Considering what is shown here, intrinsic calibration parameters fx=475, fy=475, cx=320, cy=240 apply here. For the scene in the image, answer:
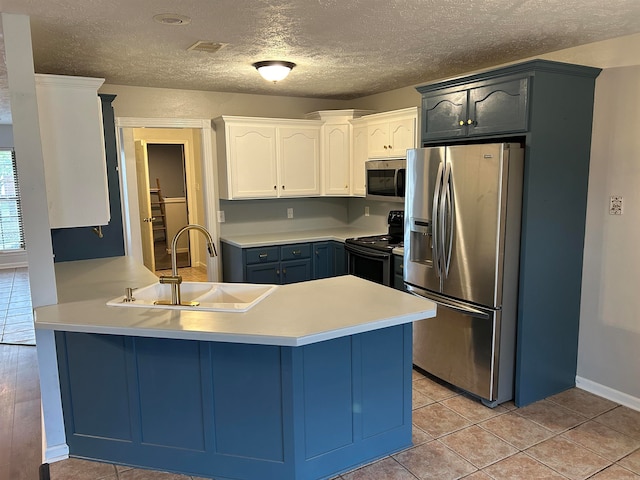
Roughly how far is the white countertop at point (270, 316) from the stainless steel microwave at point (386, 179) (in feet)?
5.45

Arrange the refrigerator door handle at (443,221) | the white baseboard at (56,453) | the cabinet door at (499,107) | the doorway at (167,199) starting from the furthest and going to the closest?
the doorway at (167,199), the refrigerator door handle at (443,221), the cabinet door at (499,107), the white baseboard at (56,453)

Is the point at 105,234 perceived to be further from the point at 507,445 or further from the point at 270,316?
the point at 507,445

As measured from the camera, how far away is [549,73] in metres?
2.82

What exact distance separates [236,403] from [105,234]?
2.27m

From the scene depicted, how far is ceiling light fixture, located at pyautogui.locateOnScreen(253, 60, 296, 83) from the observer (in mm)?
3357

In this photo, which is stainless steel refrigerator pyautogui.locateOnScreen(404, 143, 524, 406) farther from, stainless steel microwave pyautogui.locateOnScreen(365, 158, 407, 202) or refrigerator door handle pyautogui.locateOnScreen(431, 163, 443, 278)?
stainless steel microwave pyautogui.locateOnScreen(365, 158, 407, 202)

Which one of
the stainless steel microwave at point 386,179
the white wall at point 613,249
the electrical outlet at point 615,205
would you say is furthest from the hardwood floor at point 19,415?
the electrical outlet at point 615,205

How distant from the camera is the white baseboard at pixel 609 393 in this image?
3.04m

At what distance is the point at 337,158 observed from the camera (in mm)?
5000

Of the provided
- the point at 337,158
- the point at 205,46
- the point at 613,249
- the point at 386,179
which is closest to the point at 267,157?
the point at 337,158

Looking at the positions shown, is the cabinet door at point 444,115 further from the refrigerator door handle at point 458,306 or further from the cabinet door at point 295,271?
the cabinet door at point 295,271

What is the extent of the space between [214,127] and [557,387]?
12.4ft

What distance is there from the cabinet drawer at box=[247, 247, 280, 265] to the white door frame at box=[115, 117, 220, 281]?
0.58 metres

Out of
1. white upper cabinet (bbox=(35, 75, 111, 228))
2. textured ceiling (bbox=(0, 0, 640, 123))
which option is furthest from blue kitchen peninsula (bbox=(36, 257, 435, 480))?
textured ceiling (bbox=(0, 0, 640, 123))
